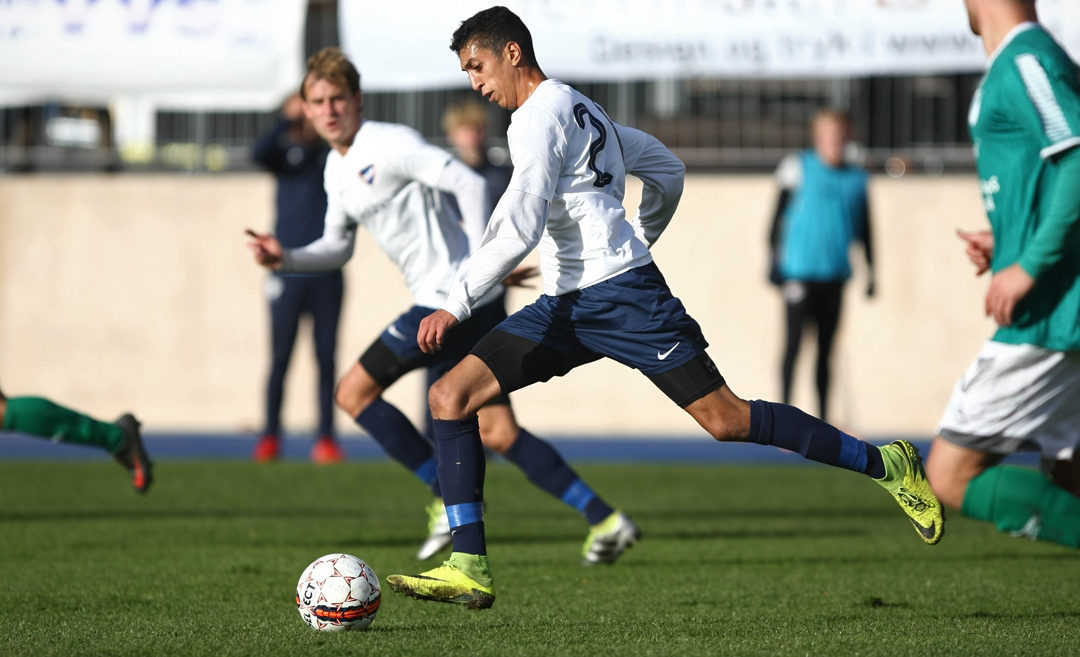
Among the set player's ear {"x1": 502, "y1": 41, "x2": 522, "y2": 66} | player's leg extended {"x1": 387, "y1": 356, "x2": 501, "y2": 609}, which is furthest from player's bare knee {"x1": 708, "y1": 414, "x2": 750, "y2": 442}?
player's ear {"x1": 502, "y1": 41, "x2": 522, "y2": 66}

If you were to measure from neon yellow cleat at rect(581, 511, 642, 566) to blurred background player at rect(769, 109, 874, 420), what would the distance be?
488cm

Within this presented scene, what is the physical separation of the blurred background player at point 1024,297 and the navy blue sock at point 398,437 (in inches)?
100

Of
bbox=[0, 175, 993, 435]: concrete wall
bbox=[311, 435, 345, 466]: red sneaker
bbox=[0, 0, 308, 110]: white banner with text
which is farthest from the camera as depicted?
bbox=[0, 175, 993, 435]: concrete wall

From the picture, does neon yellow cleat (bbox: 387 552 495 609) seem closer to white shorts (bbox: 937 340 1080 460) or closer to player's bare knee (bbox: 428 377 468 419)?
player's bare knee (bbox: 428 377 468 419)

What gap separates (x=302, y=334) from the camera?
14.0 m

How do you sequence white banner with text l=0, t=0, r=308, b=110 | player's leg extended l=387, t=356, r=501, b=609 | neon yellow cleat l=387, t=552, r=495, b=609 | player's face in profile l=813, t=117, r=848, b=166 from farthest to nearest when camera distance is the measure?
player's face in profile l=813, t=117, r=848, b=166 < white banner with text l=0, t=0, r=308, b=110 < player's leg extended l=387, t=356, r=501, b=609 < neon yellow cleat l=387, t=552, r=495, b=609

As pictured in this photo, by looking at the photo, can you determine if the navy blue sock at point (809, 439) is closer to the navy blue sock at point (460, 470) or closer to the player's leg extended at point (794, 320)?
the navy blue sock at point (460, 470)

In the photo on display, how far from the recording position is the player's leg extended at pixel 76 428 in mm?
6414

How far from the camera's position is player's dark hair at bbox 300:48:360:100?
6.39 m

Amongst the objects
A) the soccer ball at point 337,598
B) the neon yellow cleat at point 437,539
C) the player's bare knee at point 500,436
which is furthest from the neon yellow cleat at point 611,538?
the soccer ball at point 337,598

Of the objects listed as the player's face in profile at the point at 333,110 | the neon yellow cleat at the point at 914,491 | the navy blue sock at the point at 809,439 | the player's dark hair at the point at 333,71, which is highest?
the player's dark hair at the point at 333,71

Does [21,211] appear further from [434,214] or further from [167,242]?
[434,214]

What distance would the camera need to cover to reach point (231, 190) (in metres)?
14.1

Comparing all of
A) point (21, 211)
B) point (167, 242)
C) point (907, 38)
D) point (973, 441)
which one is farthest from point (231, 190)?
point (973, 441)
